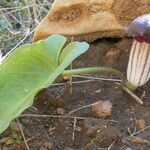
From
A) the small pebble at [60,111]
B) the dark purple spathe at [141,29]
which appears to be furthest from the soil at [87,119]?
the dark purple spathe at [141,29]

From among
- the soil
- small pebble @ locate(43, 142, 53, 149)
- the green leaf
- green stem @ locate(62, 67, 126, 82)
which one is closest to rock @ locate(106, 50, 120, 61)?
the soil

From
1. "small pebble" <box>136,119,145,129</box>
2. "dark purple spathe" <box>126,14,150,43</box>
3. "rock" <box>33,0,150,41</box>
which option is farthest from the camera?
"rock" <box>33,0,150,41</box>

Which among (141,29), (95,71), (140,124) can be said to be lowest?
(140,124)

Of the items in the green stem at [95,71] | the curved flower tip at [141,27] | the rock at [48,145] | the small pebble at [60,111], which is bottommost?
the rock at [48,145]

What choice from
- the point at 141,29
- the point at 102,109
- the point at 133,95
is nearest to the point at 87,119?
the point at 102,109

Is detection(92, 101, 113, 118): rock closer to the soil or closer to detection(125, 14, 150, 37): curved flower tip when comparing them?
the soil

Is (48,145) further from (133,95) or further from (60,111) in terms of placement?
(133,95)

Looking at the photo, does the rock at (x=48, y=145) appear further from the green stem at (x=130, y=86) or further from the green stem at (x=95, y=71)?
the green stem at (x=130, y=86)
